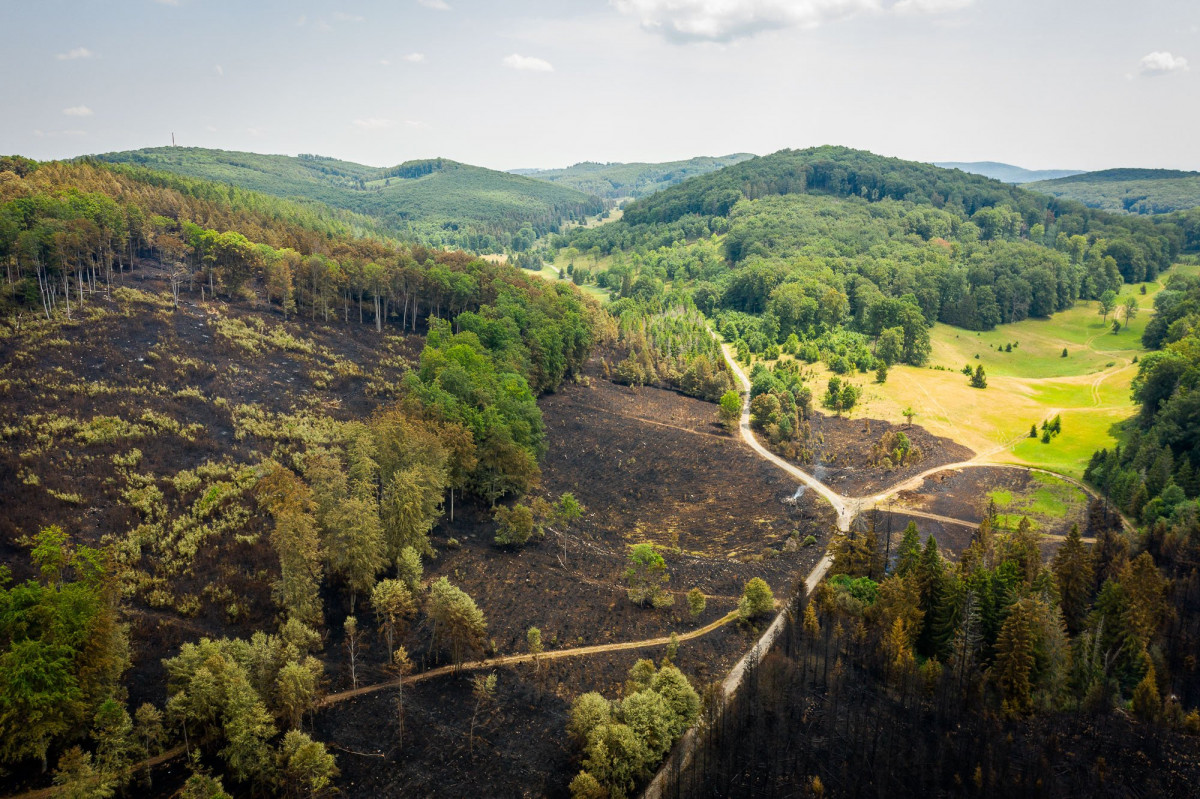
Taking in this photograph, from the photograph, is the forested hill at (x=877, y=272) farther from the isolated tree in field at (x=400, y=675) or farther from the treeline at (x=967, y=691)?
the isolated tree in field at (x=400, y=675)

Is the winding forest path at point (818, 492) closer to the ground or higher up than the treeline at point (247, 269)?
closer to the ground

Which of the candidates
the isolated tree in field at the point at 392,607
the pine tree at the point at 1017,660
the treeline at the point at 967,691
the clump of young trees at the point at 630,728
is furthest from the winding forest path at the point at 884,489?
the isolated tree in field at the point at 392,607

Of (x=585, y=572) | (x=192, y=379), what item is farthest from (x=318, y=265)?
(x=585, y=572)

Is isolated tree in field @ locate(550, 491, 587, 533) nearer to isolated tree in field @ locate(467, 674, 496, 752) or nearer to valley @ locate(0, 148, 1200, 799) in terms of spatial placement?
valley @ locate(0, 148, 1200, 799)

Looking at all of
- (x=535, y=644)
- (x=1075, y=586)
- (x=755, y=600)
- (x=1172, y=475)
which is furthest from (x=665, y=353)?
(x=535, y=644)

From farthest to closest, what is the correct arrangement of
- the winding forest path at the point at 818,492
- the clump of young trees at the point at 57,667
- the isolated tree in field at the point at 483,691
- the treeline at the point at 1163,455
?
the treeline at the point at 1163,455 → the isolated tree in field at the point at 483,691 → the winding forest path at the point at 818,492 → the clump of young trees at the point at 57,667

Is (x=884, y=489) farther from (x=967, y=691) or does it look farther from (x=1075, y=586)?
(x=967, y=691)

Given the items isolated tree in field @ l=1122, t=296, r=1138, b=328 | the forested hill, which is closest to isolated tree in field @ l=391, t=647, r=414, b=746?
the forested hill

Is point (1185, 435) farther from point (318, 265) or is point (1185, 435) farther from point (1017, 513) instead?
point (318, 265)
